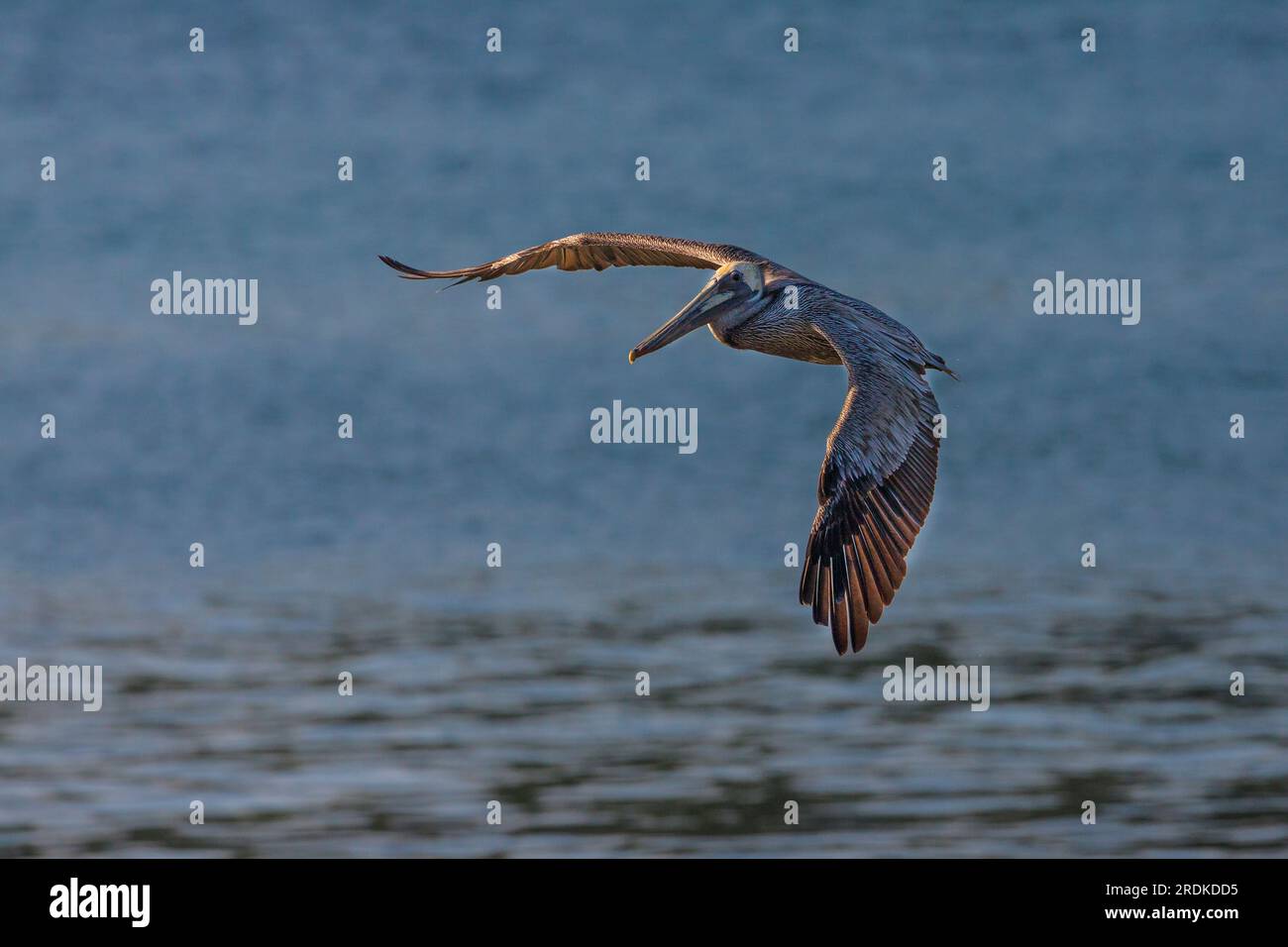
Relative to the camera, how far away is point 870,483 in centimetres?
1112

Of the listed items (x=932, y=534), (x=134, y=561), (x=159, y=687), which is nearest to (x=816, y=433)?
(x=932, y=534)

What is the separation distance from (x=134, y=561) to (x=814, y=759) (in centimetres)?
1299

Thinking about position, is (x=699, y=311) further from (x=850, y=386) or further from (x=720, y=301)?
(x=850, y=386)

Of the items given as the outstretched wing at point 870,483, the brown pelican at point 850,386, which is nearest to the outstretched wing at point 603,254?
the brown pelican at point 850,386

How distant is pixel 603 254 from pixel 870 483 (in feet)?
11.0

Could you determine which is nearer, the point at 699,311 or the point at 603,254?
the point at 699,311

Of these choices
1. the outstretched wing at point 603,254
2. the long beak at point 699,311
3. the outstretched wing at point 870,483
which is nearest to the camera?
the outstretched wing at point 870,483

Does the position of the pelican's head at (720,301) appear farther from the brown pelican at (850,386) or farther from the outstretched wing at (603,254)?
the outstretched wing at (603,254)

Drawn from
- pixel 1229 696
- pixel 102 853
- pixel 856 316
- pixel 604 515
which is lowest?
pixel 102 853

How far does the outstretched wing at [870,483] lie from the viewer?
10594mm

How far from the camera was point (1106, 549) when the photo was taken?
29344mm

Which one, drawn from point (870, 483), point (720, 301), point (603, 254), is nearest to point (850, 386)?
point (870, 483)

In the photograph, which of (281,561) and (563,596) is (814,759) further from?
(281,561)

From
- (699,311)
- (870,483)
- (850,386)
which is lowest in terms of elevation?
(870,483)
